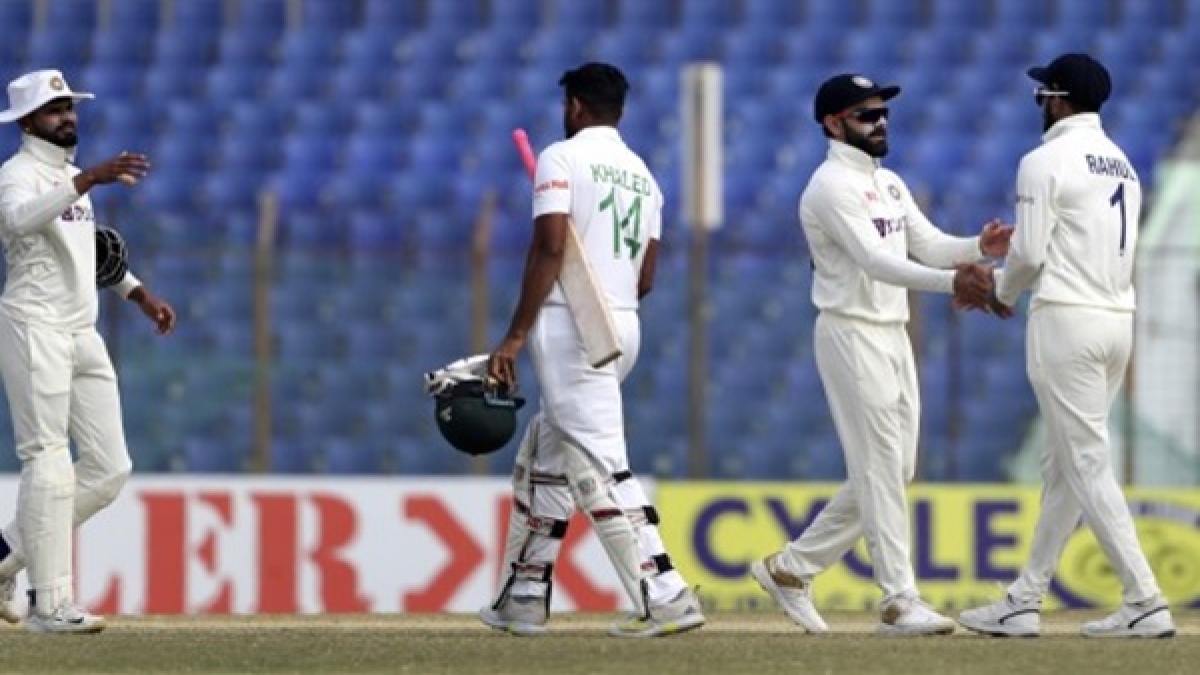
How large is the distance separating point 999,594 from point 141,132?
710cm

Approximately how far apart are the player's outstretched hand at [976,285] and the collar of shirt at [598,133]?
1.29 meters

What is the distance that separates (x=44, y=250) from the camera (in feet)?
36.8

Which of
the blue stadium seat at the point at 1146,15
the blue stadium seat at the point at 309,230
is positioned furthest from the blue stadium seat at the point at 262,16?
the blue stadium seat at the point at 1146,15

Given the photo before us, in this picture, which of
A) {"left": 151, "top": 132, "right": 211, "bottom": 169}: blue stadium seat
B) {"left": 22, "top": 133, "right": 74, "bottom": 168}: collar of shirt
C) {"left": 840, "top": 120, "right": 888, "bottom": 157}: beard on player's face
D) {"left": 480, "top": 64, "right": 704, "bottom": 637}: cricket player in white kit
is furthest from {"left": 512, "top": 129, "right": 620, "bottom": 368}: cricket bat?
{"left": 151, "top": 132, "right": 211, "bottom": 169}: blue stadium seat

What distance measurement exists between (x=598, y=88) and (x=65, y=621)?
2.59 meters

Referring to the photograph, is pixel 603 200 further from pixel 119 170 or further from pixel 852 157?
pixel 119 170

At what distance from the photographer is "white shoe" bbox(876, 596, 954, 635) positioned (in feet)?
35.9

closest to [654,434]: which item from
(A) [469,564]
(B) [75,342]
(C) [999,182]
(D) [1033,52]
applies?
(A) [469,564]

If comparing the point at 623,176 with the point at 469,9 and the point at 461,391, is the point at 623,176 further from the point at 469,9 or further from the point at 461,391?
the point at 469,9

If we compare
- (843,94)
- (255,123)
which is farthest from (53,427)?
(255,123)

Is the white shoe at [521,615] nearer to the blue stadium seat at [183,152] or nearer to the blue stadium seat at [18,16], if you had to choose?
the blue stadium seat at [183,152]

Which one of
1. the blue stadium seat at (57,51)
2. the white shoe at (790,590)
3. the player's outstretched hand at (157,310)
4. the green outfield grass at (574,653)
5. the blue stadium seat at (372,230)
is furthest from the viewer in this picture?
the blue stadium seat at (57,51)

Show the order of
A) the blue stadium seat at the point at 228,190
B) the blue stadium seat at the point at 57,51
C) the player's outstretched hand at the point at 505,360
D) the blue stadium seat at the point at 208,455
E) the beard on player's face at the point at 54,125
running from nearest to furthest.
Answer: the player's outstretched hand at the point at 505,360 < the beard on player's face at the point at 54,125 < the blue stadium seat at the point at 208,455 < the blue stadium seat at the point at 228,190 < the blue stadium seat at the point at 57,51

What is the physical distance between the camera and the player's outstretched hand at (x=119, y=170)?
10625 mm
